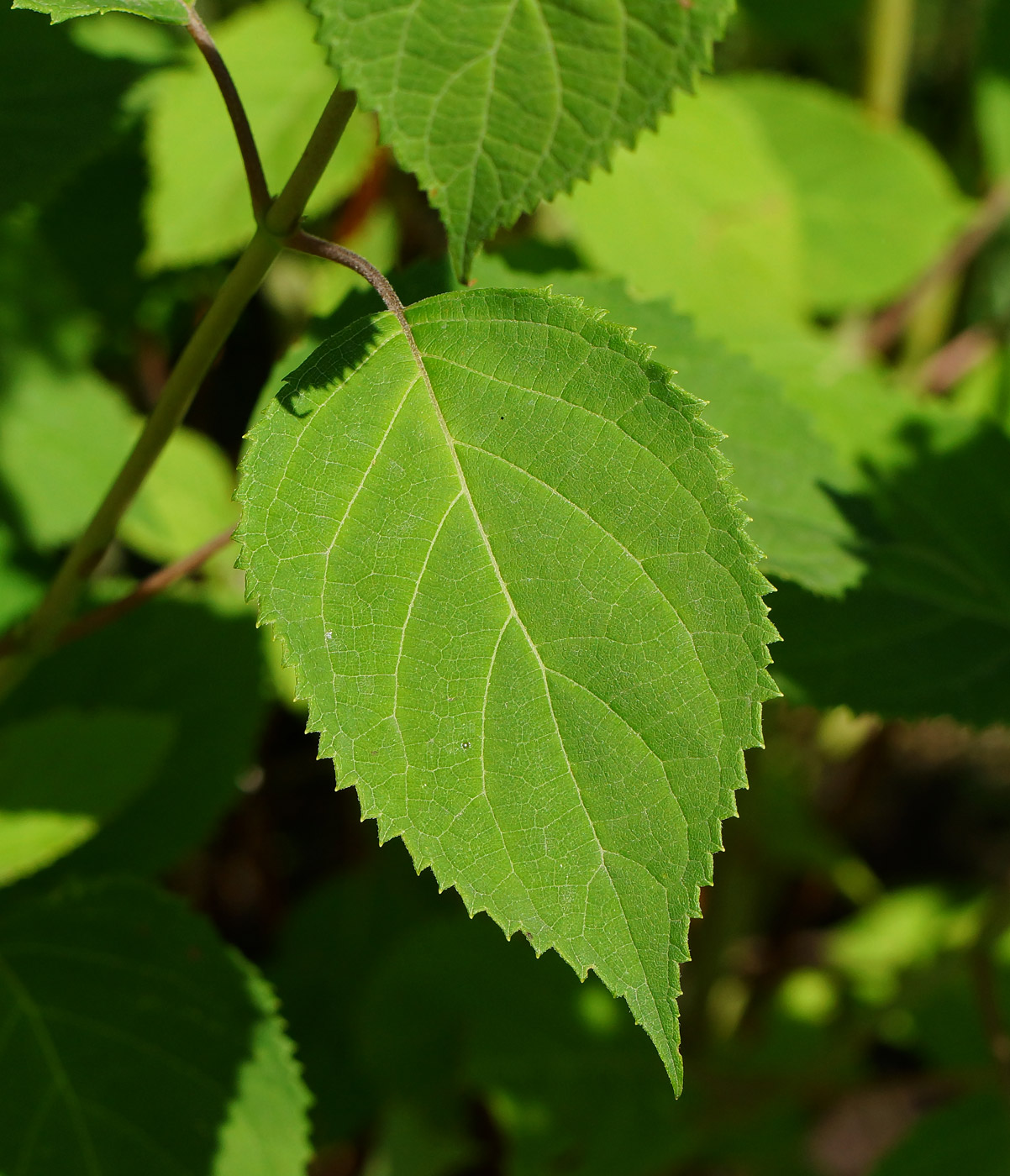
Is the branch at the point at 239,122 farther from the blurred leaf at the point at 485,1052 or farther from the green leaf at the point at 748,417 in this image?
the blurred leaf at the point at 485,1052

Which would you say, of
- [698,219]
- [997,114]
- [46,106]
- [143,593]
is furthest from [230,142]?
[997,114]

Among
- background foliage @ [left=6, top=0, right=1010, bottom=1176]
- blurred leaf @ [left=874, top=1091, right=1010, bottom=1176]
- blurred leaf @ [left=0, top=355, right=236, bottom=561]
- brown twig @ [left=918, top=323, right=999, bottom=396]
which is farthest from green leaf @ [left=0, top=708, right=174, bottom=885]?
brown twig @ [left=918, top=323, right=999, bottom=396]

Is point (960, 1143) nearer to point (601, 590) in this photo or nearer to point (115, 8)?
point (601, 590)

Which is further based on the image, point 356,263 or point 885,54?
point 885,54

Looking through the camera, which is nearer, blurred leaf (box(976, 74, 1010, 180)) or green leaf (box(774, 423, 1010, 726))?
green leaf (box(774, 423, 1010, 726))

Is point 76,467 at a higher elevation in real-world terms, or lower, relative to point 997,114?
lower

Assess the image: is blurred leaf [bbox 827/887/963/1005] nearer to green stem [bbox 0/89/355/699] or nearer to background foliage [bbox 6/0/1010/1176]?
background foliage [bbox 6/0/1010/1176]

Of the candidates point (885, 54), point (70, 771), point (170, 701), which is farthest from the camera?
point (885, 54)
